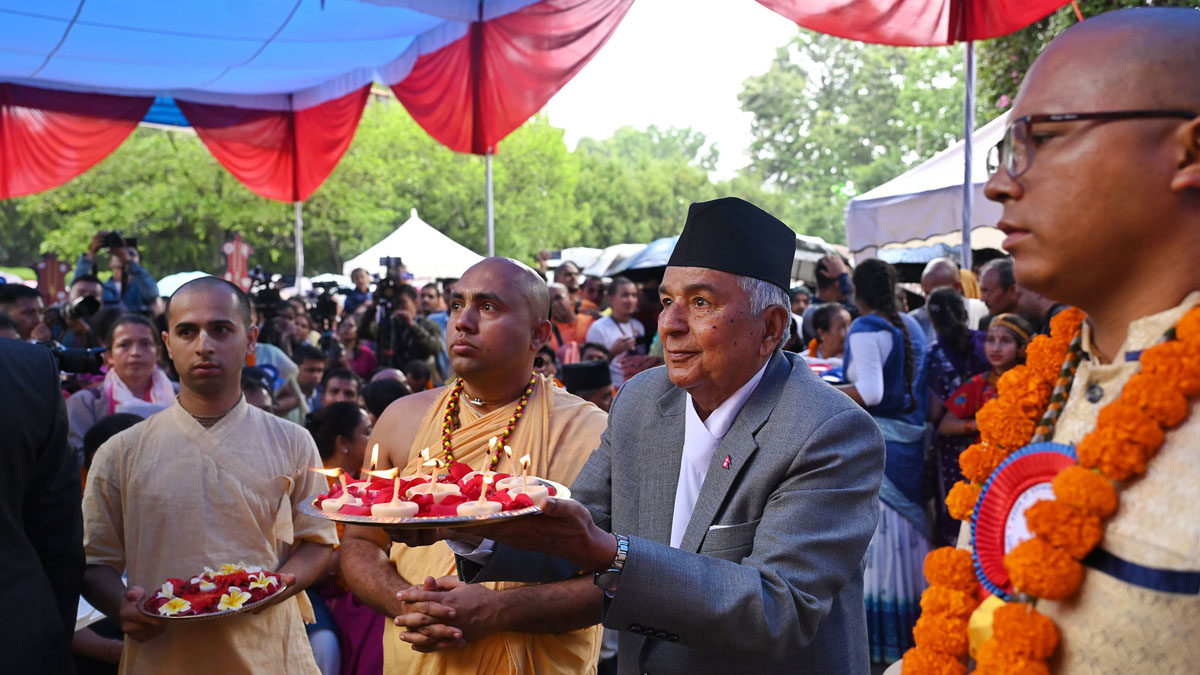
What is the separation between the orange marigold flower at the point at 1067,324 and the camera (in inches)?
64.9

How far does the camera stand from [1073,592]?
1.35 m

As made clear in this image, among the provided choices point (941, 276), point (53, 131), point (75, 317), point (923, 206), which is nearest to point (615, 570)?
point (941, 276)

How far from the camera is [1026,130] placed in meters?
1.43

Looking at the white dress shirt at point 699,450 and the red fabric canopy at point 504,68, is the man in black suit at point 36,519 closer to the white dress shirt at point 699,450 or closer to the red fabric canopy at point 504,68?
the white dress shirt at point 699,450

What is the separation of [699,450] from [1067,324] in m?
0.94

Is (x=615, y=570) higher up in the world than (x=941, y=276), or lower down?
lower down

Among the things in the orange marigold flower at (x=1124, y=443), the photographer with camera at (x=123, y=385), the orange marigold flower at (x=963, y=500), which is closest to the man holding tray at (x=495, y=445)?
the orange marigold flower at (x=963, y=500)

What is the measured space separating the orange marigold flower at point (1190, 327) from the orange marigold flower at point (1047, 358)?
308 mm

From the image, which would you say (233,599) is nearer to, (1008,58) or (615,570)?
(615,570)

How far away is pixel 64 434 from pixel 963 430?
4650mm

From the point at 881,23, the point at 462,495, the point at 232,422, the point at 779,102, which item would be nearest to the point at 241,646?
the point at 232,422

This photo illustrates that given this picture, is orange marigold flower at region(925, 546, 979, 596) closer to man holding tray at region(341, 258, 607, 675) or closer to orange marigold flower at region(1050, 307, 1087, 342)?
orange marigold flower at region(1050, 307, 1087, 342)

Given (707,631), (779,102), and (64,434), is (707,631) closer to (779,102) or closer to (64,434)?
(64,434)

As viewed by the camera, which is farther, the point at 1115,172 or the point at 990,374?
the point at 990,374
